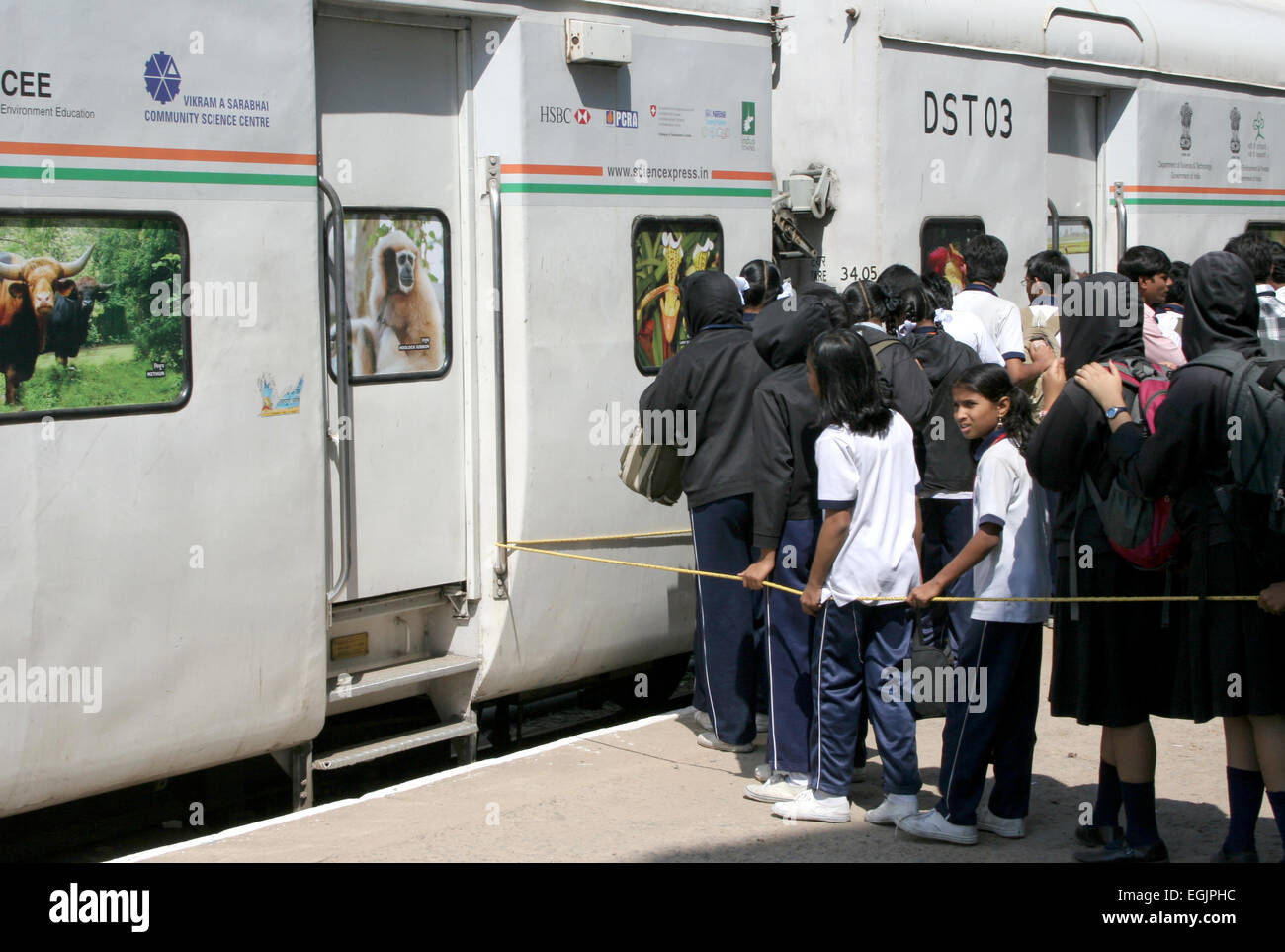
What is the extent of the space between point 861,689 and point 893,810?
415 millimetres

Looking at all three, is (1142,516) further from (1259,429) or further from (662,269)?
(662,269)

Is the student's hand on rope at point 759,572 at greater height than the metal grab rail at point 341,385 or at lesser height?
lesser

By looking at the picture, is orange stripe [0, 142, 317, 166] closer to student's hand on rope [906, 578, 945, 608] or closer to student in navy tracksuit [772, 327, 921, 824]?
student in navy tracksuit [772, 327, 921, 824]

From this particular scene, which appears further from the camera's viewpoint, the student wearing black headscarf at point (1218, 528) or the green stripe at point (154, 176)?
the green stripe at point (154, 176)

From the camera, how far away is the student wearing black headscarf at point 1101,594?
4500 mm

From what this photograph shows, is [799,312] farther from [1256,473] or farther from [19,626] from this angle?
[19,626]

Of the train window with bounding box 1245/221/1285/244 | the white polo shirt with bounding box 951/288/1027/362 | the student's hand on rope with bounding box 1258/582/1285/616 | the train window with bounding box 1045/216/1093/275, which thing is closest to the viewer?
the student's hand on rope with bounding box 1258/582/1285/616

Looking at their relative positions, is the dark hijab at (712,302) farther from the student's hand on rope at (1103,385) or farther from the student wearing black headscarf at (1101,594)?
the student's hand on rope at (1103,385)

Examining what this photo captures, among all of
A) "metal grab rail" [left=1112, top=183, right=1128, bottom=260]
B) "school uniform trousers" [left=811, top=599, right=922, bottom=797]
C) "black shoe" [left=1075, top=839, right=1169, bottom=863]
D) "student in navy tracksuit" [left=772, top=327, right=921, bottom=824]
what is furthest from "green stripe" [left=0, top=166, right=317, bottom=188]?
"metal grab rail" [left=1112, top=183, right=1128, bottom=260]

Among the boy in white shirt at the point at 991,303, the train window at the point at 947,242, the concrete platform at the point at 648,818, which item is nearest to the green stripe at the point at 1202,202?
the train window at the point at 947,242

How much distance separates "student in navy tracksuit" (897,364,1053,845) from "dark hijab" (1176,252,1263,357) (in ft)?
2.06

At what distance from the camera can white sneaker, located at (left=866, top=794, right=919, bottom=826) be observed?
5051mm

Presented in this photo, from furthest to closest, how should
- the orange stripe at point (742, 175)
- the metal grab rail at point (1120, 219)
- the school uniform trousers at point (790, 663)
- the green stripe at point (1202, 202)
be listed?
the green stripe at point (1202, 202) < the metal grab rail at point (1120, 219) < the orange stripe at point (742, 175) < the school uniform trousers at point (790, 663)

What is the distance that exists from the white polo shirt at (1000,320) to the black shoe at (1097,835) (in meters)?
2.75
